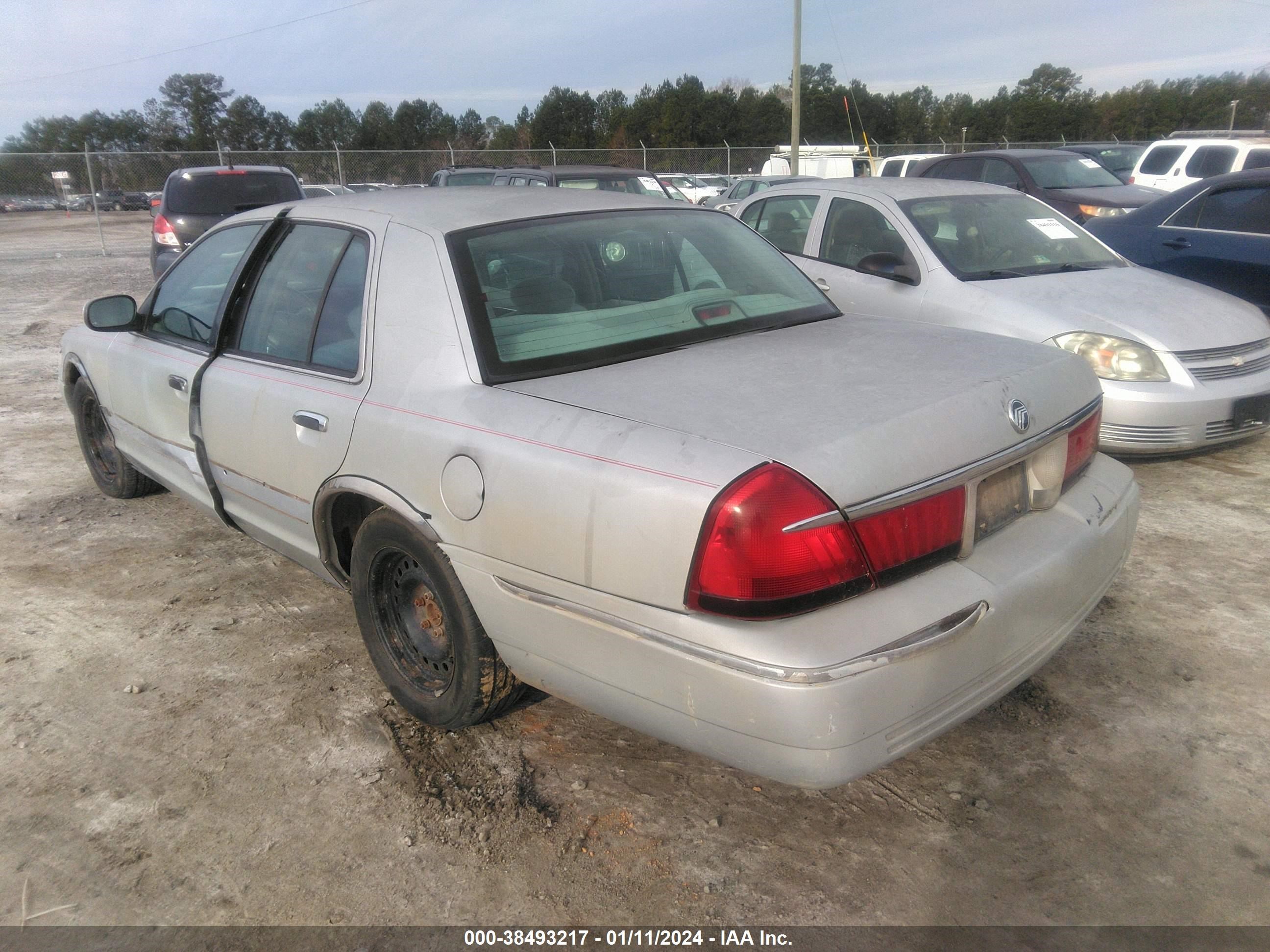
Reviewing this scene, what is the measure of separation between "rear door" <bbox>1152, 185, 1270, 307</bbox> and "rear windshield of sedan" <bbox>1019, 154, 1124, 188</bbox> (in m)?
4.94

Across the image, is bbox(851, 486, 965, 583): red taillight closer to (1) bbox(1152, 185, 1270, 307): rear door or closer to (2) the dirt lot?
(2) the dirt lot

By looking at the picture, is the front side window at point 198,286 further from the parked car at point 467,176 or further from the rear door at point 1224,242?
the parked car at point 467,176

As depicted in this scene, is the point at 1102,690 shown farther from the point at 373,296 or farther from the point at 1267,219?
the point at 1267,219

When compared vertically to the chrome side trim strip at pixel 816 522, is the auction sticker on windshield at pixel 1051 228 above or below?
above

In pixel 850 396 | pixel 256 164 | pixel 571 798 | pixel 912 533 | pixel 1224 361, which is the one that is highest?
pixel 256 164

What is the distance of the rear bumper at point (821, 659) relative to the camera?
6.55 feet

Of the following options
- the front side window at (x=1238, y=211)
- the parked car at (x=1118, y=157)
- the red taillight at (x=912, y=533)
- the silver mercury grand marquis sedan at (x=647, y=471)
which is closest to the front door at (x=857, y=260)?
the silver mercury grand marquis sedan at (x=647, y=471)

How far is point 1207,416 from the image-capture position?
4676mm

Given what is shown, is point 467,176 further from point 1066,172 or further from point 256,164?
point 256,164

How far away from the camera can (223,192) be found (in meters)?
11.4

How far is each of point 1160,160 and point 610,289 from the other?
14.8m

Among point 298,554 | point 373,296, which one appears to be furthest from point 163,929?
point 373,296

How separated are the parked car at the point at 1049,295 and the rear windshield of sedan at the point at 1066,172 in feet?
19.6

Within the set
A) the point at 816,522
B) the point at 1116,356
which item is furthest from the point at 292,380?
the point at 1116,356
